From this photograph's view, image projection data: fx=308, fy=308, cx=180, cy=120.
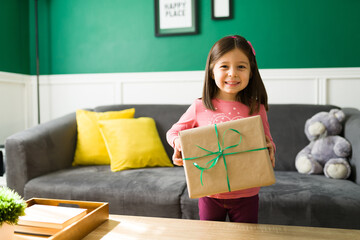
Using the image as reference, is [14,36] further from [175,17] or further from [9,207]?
[9,207]

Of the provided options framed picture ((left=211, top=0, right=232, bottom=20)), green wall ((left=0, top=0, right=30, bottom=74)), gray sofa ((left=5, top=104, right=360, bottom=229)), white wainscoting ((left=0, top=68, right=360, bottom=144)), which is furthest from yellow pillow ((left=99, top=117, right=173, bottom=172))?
green wall ((left=0, top=0, right=30, bottom=74))

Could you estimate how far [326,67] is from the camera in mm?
2385

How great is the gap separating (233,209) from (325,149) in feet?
3.09

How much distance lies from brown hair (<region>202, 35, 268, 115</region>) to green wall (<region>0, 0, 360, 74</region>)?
1.32 meters

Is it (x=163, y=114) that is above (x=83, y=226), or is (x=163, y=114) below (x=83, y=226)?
above

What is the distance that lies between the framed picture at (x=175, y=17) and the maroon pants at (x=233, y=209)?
1741 millimetres

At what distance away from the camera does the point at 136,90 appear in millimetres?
2699

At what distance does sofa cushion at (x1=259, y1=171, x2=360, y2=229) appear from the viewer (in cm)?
137

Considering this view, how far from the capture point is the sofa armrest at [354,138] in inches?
64.6

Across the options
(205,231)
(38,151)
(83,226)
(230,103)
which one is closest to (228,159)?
(205,231)

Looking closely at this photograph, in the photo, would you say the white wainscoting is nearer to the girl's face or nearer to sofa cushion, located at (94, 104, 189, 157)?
sofa cushion, located at (94, 104, 189, 157)

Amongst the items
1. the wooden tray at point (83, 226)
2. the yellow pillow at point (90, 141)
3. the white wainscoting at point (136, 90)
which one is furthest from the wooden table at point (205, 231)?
the white wainscoting at point (136, 90)

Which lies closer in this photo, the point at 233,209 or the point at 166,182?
the point at 233,209

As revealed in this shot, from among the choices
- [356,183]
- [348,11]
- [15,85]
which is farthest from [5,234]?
[348,11]
